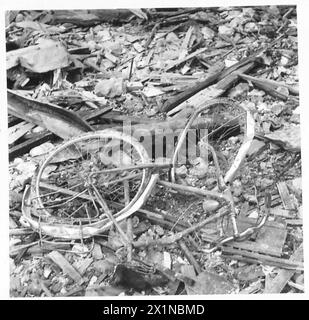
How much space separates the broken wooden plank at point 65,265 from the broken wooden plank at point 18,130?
37.8 inches

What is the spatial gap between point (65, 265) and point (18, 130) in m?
1.15

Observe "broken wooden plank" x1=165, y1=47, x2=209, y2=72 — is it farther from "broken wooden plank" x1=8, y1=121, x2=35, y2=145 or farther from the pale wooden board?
the pale wooden board

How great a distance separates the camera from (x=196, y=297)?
417 cm

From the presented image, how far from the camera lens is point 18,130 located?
4461 mm

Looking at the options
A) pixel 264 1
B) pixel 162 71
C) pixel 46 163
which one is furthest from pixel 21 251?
pixel 264 1

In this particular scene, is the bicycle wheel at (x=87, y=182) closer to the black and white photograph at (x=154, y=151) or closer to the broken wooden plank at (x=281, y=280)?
the black and white photograph at (x=154, y=151)

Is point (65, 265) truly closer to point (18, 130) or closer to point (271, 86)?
point (18, 130)

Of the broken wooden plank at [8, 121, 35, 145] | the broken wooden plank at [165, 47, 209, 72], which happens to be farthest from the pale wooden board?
the broken wooden plank at [8, 121, 35, 145]

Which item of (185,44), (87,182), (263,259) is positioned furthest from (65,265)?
(185,44)

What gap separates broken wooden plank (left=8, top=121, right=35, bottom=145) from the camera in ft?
14.5

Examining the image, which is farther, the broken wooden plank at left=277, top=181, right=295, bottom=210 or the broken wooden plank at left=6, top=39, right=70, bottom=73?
the broken wooden plank at left=6, top=39, right=70, bottom=73

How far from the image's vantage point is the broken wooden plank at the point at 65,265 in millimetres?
4199

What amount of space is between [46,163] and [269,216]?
178 cm

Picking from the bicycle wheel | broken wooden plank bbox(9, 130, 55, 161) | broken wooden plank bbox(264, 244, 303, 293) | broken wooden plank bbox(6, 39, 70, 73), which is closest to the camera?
broken wooden plank bbox(264, 244, 303, 293)
